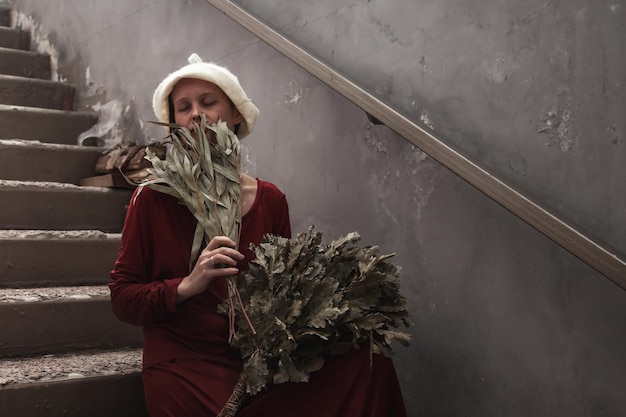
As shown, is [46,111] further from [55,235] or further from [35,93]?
[55,235]

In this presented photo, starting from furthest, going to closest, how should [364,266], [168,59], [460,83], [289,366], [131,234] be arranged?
[168,59] < [460,83] < [131,234] < [364,266] < [289,366]

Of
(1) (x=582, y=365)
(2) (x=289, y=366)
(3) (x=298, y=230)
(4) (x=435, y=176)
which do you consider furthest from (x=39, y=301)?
(1) (x=582, y=365)

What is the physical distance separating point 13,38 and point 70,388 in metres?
3.59

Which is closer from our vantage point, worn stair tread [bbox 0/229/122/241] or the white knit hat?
the white knit hat

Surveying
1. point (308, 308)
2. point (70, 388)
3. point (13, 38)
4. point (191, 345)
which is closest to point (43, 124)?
point (13, 38)

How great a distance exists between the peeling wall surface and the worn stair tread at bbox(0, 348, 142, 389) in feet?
2.58

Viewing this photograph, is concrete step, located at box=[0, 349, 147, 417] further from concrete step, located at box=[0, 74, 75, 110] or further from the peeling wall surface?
concrete step, located at box=[0, 74, 75, 110]

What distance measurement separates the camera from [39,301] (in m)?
2.53

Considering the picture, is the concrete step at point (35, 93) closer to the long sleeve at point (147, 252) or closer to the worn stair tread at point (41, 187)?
the worn stair tread at point (41, 187)

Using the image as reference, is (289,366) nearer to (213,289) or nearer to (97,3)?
(213,289)

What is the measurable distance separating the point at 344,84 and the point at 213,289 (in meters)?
0.75

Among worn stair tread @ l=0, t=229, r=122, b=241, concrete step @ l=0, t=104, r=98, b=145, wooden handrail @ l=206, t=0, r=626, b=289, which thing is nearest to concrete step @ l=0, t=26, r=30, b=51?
concrete step @ l=0, t=104, r=98, b=145

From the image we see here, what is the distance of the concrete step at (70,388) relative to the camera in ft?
6.96

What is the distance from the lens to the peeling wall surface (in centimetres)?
186
